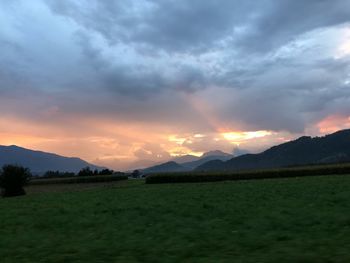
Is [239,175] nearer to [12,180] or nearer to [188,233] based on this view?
[12,180]

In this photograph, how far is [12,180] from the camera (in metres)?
70.4

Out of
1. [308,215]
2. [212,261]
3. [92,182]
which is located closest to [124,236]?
[212,261]

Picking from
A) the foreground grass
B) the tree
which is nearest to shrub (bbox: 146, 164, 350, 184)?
the tree

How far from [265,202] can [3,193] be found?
177 ft

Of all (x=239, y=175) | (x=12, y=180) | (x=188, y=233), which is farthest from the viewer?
(x=239, y=175)

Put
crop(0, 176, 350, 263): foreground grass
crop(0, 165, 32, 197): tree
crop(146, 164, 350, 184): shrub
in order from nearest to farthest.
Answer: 1. crop(0, 176, 350, 263): foreground grass
2. crop(0, 165, 32, 197): tree
3. crop(146, 164, 350, 184): shrub

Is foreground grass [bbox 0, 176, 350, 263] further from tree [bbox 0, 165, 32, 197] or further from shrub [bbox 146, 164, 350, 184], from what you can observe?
shrub [bbox 146, 164, 350, 184]

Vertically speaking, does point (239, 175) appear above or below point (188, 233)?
above

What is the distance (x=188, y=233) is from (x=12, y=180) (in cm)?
5796

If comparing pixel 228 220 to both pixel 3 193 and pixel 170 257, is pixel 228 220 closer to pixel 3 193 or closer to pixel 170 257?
pixel 170 257

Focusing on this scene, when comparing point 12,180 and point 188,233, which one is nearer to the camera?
point 188,233

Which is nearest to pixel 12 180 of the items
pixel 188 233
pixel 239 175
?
pixel 239 175

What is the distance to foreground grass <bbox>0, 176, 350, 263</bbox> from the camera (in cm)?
1338

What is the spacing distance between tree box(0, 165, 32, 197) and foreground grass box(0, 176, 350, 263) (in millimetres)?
44793
